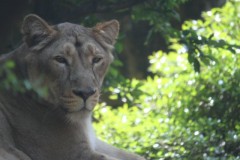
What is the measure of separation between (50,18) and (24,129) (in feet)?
6.96

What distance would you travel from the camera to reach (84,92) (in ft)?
19.3

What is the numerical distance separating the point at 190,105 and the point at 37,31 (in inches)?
138

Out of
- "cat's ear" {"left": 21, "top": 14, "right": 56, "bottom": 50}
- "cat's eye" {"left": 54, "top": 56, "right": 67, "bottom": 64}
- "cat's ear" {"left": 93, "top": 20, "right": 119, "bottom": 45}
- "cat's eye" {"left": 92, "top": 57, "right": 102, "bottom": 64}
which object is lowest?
"cat's eye" {"left": 54, "top": 56, "right": 67, "bottom": 64}

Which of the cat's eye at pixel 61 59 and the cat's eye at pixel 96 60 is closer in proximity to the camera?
the cat's eye at pixel 61 59

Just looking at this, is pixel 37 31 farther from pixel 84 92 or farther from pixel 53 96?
pixel 84 92

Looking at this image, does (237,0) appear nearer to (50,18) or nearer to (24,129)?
(50,18)

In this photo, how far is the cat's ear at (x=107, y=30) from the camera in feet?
21.2

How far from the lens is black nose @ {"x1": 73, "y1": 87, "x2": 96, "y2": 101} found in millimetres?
5883

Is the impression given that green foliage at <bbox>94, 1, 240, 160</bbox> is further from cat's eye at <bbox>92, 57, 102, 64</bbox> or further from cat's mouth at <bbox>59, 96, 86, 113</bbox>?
cat's mouth at <bbox>59, 96, 86, 113</bbox>

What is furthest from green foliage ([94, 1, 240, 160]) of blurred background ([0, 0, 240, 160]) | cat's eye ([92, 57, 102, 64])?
cat's eye ([92, 57, 102, 64])

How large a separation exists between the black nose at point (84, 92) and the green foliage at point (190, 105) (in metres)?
1.96

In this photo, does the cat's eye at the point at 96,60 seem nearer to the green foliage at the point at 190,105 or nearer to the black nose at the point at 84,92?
the black nose at the point at 84,92

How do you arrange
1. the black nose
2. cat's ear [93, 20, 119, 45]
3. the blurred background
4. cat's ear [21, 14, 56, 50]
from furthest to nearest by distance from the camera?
the blurred background → cat's ear [93, 20, 119, 45] → cat's ear [21, 14, 56, 50] → the black nose

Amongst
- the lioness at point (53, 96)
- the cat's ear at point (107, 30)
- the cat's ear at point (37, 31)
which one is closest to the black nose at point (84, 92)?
the lioness at point (53, 96)
